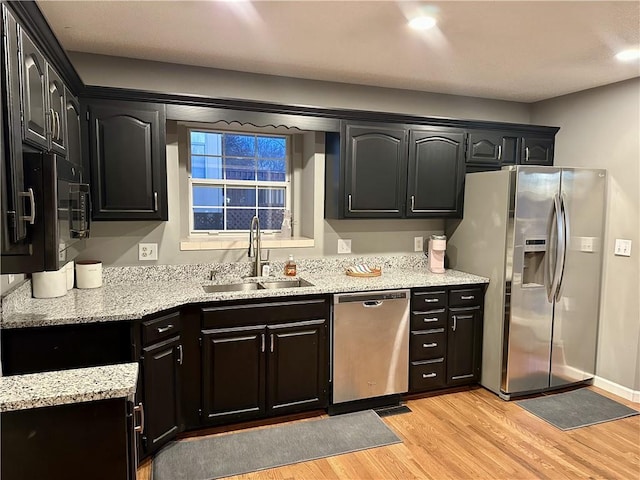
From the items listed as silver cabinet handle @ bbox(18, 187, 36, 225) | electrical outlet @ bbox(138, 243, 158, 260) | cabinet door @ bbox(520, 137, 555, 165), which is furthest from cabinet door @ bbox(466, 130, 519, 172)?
silver cabinet handle @ bbox(18, 187, 36, 225)

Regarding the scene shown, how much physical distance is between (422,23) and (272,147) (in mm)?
1734

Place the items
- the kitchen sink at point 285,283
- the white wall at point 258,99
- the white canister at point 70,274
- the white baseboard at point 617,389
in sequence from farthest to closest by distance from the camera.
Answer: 1. the white baseboard at point 617,389
2. the kitchen sink at point 285,283
3. the white wall at point 258,99
4. the white canister at point 70,274

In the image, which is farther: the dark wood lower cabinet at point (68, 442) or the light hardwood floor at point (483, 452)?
the light hardwood floor at point (483, 452)

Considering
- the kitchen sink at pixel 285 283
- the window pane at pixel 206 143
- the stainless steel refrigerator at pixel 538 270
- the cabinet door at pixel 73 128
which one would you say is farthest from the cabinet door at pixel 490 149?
the cabinet door at pixel 73 128

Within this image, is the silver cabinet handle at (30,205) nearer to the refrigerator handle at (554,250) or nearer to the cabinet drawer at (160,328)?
the cabinet drawer at (160,328)

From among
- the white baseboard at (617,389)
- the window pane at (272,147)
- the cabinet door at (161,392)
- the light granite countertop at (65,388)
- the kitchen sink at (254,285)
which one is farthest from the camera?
the window pane at (272,147)

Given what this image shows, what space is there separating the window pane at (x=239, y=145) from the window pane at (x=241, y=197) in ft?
0.97

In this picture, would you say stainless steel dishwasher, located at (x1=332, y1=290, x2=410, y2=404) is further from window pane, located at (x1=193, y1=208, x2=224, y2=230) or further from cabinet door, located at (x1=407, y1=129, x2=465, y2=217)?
window pane, located at (x1=193, y1=208, x2=224, y2=230)

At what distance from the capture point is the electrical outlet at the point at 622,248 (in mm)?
3391

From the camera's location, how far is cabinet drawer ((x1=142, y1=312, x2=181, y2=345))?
239cm

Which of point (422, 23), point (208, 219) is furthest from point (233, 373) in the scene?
point (422, 23)

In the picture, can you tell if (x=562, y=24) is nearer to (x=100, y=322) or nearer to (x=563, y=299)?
(x=563, y=299)

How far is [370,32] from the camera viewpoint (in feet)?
8.21

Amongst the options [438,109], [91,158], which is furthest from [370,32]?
[91,158]
